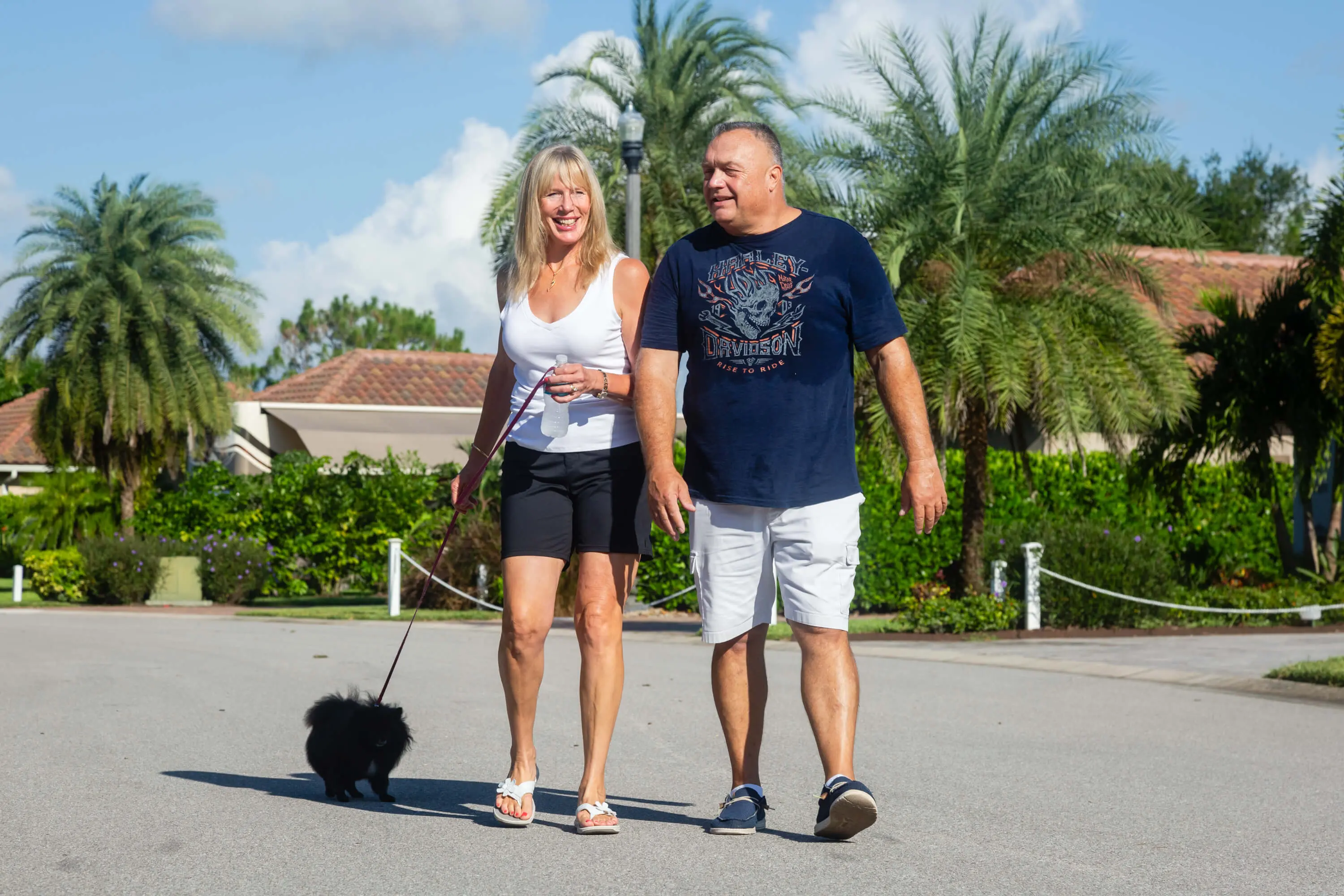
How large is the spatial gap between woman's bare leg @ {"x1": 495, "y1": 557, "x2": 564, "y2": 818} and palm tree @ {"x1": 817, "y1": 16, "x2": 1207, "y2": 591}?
33.2 feet

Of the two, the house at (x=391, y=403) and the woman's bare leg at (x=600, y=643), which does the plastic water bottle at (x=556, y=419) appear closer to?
the woman's bare leg at (x=600, y=643)

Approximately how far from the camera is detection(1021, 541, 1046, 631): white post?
15.2 meters

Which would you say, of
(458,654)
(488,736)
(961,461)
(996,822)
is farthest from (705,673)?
(961,461)

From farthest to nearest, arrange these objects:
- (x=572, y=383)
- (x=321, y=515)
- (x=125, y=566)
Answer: (x=321, y=515) < (x=125, y=566) < (x=572, y=383)

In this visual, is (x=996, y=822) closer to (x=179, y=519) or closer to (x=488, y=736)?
(x=488, y=736)

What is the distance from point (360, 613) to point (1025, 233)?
951cm

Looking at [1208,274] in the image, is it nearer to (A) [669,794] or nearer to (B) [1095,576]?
(B) [1095,576]

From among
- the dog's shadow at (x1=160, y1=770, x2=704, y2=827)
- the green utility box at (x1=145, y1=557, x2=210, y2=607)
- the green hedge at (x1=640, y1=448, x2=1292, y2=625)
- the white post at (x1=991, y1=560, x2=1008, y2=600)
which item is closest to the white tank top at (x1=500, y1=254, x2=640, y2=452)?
the dog's shadow at (x1=160, y1=770, x2=704, y2=827)

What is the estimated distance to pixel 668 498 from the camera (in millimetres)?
4594

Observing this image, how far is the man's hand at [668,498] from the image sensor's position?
4.58 meters

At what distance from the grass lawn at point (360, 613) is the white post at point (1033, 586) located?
6490 mm

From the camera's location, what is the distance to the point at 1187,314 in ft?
78.7

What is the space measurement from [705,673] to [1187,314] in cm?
1574

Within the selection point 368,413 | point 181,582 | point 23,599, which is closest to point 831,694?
point 181,582
